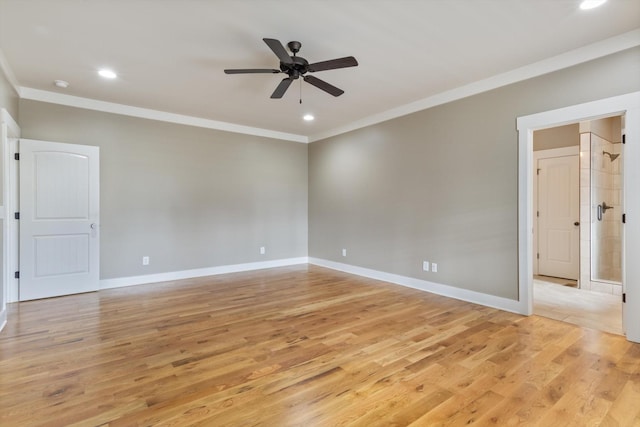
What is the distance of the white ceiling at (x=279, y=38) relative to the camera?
249cm

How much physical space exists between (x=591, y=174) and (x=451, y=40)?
136 inches

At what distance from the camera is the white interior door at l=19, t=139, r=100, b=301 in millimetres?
4125

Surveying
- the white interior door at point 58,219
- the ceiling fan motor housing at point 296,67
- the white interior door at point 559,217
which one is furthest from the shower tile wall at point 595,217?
the white interior door at point 58,219

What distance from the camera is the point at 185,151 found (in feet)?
17.8

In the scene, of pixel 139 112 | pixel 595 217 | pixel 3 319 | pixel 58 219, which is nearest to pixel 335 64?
pixel 139 112

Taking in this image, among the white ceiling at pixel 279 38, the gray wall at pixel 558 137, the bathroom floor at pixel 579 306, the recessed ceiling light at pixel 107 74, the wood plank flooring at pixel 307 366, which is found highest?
the recessed ceiling light at pixel 107 74

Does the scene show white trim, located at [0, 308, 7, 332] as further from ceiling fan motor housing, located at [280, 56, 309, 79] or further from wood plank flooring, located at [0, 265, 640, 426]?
ceiling fan motor housing, located at [280, 56, 309, 79]

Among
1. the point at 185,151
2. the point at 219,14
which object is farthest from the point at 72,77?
the point at 219,14

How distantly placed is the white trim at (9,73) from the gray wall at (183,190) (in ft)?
0.82

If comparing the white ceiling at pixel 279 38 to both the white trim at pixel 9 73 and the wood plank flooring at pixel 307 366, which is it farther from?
the wood plank flooring at pixel 307 366

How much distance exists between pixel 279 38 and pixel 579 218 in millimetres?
5221

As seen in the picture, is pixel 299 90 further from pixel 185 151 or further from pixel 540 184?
pixel 540 184

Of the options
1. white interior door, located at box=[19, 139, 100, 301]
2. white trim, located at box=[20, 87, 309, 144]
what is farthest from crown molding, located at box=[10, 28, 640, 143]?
white interior door, located at box=[19, 139, 100, 301]

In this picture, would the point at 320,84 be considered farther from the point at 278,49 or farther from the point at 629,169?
the point at 629,169
